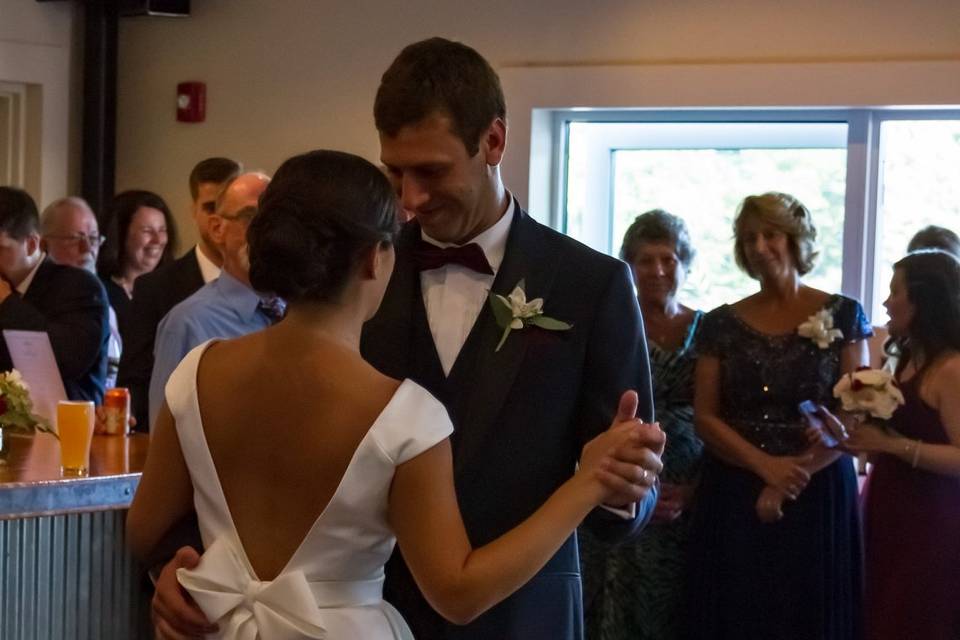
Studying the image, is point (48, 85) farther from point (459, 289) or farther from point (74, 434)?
point (459, 289)

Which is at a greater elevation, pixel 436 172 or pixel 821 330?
pixel 436 172

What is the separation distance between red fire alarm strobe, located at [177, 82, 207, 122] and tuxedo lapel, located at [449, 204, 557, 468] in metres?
4.45

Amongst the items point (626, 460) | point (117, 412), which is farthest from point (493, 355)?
point (117, 412)

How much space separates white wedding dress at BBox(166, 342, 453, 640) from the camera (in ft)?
5.65

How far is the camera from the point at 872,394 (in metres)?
4.09

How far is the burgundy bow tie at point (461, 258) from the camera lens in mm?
2184

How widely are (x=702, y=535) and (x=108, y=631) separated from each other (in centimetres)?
190

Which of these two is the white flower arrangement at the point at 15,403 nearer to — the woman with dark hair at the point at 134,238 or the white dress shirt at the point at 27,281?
the white dress shirt at the point at 27,281

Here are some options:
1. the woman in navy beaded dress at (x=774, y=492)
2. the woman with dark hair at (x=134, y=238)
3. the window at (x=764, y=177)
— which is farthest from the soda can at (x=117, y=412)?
the window at (x=764, y=177)

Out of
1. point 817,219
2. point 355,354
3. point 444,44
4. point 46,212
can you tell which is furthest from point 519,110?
point 355,354

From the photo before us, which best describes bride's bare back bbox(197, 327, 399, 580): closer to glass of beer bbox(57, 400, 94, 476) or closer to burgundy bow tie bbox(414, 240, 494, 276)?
burgundy bow tie bbox(414, 240, 494, 276)

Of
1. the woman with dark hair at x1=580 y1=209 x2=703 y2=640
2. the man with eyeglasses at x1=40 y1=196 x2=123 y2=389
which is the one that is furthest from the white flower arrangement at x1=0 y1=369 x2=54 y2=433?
the man with eyeglasses at x1=40 y1=196 x2=123 y2=389

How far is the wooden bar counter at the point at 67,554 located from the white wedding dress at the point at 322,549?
1.36 meters

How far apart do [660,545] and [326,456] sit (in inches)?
115
